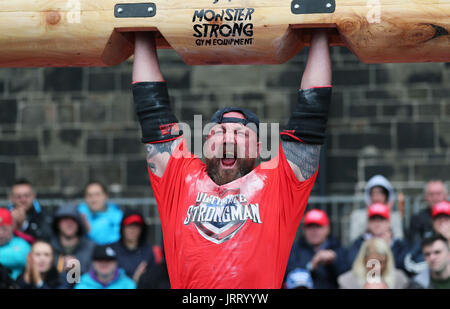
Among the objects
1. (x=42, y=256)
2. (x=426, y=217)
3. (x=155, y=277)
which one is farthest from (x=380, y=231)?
A: (x=42, y=256)

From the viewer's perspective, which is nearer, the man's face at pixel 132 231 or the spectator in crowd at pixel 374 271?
the spectator in crowd at pixel 374 271

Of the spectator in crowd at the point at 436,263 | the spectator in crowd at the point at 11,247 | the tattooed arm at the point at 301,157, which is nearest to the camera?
the tattooed arm at the point at 301,157

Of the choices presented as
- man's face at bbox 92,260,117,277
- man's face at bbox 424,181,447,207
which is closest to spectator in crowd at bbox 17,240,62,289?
man's face at bbox 92,260,117,277

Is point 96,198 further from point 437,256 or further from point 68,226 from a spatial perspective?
point 437,256

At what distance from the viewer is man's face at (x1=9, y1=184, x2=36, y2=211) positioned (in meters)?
6.88

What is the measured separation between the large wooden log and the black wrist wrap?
A: 9.6 inches

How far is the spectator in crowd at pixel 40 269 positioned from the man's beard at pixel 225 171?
2.46m

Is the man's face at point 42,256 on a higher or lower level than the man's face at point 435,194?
lower

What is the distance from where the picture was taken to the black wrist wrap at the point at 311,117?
11.5ft

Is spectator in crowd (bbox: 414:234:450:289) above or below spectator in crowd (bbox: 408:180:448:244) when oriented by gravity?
below

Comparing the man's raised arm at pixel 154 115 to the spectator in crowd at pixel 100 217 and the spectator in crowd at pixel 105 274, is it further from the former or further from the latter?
the spectator in crowd at pixel 100 217

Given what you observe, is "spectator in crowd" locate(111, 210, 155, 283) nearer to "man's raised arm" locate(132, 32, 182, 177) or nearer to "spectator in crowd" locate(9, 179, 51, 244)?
"spectator in crowd" locate(9, 179, 51, 244)

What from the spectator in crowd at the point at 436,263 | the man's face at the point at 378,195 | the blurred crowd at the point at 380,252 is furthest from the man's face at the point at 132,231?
the spectator in crowd at the point at 436,263

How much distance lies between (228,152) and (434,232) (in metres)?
3.00
